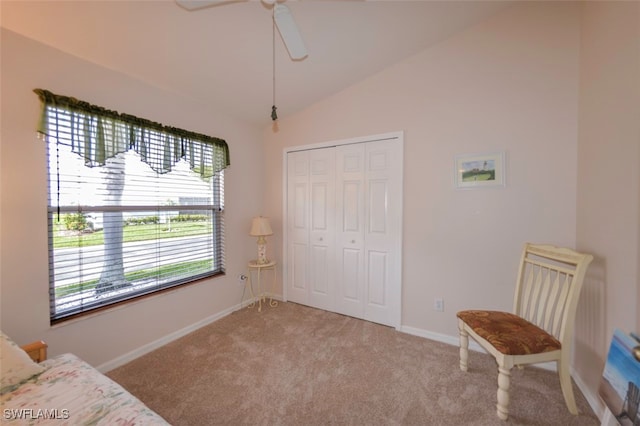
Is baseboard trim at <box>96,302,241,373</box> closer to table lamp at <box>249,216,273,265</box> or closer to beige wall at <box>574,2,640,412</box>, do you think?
table lamp at <box>249,216,273,265</box>

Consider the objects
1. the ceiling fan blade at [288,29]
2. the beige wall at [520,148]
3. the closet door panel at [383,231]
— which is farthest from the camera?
the closet door panel at [383,231]

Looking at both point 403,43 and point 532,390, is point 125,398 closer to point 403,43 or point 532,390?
point 532,390

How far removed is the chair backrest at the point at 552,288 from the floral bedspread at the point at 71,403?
7.76 ft

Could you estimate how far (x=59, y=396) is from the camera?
46.8 inches

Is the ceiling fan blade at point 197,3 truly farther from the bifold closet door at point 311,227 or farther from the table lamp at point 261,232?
the table lamp at point 261,232

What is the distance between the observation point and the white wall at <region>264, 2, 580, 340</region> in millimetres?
2053

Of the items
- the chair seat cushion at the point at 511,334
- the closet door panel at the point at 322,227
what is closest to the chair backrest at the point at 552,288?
the chair seat cushion at the point at 511,334

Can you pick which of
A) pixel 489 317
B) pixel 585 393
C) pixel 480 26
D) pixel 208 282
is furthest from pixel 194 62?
pixel 585 393

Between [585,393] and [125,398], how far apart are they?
9.41 feet

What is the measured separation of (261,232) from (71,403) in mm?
2150

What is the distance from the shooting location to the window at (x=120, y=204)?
6.19 feet

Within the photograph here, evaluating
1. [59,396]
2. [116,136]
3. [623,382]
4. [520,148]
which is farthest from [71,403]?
[520,148]

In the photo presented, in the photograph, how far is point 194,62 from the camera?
7.22 ft

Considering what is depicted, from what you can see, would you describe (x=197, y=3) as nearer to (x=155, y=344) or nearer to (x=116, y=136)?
(x=116, y=136)
